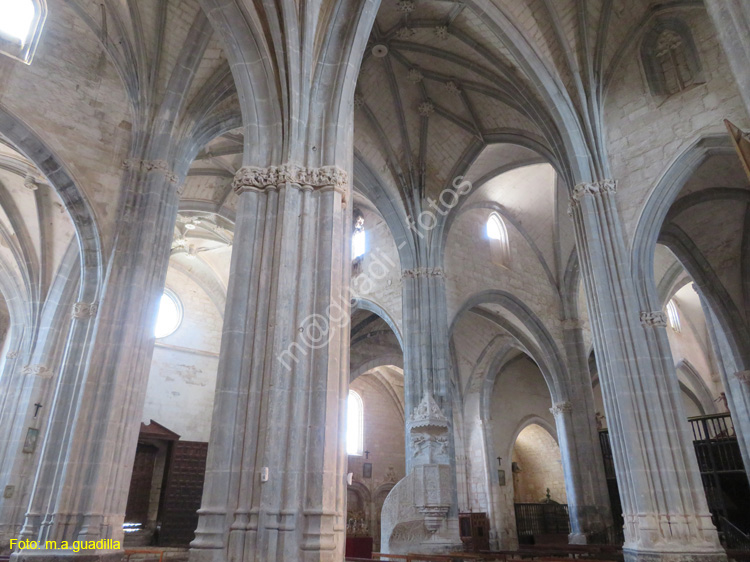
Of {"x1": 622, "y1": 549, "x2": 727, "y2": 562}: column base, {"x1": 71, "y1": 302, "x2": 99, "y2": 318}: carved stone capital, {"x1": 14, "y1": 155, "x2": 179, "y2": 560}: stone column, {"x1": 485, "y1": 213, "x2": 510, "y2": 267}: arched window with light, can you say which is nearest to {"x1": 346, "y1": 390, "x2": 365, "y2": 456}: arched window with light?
{"x1": 485, "y1": 213, "x2": 510, "y2": 267}: arched window with light

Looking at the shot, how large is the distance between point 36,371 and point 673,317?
25.0 meters

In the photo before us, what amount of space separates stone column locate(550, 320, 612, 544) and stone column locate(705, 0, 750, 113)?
508 inches

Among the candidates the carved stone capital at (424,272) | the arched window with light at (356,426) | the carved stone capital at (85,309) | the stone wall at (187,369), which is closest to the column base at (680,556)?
the carved stone capital at (424,272)

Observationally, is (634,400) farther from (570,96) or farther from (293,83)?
(293,83)

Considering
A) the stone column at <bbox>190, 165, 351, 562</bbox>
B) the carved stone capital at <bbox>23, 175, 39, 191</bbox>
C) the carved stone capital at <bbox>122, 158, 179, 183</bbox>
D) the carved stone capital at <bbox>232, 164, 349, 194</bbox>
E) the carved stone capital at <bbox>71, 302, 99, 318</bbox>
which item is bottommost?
the stone column at <bbox>190, 165, 351, 562</bbox>

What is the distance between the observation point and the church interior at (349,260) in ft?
22.7

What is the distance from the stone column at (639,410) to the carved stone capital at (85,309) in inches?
380

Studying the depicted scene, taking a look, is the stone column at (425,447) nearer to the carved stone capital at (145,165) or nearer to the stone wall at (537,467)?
the carved stone capital at (145,165)

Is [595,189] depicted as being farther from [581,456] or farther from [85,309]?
[85,309]

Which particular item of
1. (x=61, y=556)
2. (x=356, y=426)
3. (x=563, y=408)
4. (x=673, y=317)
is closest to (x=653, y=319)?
(x=563, y=408)

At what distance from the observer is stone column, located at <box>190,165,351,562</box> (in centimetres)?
583

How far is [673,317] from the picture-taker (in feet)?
84.1

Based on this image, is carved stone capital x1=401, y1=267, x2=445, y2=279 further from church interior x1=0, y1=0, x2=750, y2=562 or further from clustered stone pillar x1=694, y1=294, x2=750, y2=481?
clustered stone pillar x1=694, y1=294, x2=750, y2=481

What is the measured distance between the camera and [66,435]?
31.3 ft
